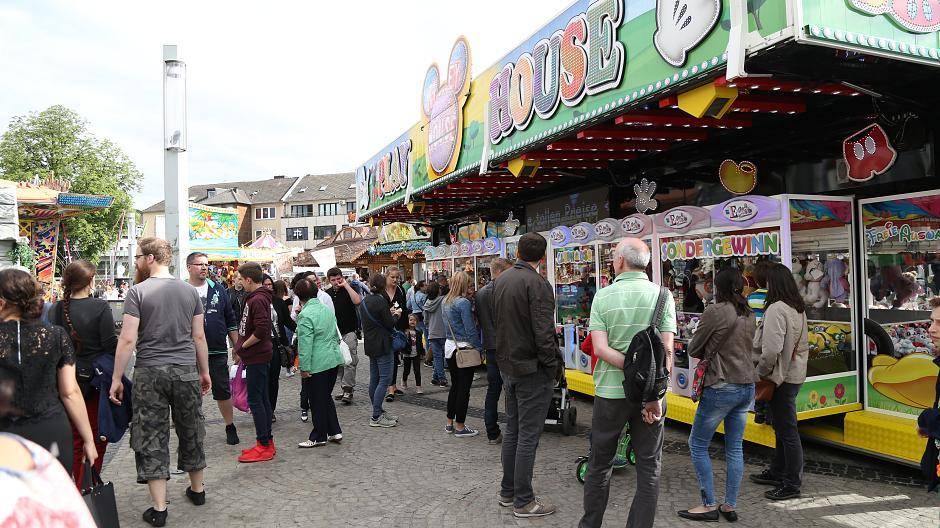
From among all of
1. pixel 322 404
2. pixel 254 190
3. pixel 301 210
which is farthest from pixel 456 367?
pixel 254 190

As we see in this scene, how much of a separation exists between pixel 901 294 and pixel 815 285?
→ 803 millimetres

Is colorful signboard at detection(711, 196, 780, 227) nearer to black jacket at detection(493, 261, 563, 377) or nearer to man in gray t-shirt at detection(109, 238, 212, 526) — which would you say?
black jacket at detection(493, 261, 563, 377)

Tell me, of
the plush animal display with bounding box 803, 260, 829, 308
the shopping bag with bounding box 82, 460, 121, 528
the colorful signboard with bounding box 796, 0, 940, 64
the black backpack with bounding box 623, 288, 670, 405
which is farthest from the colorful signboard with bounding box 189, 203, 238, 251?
the colorful signboard with bounding box 796, 0, 940, 64

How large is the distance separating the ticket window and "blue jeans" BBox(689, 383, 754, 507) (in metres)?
2.16

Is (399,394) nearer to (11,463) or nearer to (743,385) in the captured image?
(743,385)

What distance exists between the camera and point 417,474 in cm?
501

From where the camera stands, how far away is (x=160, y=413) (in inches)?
161

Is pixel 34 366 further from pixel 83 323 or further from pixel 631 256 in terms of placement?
pixel 631 256

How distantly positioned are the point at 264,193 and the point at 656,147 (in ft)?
229

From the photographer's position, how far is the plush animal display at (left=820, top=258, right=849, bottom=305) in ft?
18.4

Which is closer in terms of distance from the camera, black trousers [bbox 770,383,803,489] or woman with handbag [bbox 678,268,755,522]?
woman with handbag [bbox 678,268,755,522]

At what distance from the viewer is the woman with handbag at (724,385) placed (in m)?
3.83

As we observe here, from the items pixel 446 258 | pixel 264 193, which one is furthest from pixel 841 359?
pixel 264 193

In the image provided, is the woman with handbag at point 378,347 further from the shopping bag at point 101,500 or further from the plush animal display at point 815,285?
the plush animal display at point 815,285
